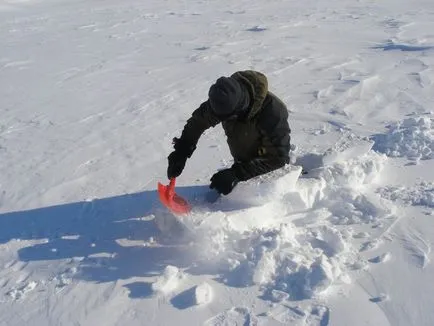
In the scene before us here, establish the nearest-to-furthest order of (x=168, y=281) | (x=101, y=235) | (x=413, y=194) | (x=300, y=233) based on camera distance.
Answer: (x=168, y=281) < (x=300, y=233) < (x=101, y=235) < (x=413, y=194)

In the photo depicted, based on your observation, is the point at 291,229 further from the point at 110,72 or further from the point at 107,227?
the point at 110,72

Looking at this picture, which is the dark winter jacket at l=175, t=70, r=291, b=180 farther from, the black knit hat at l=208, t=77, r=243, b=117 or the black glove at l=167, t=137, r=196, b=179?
the black knit hat at l=208, t=77, r=243, b=117

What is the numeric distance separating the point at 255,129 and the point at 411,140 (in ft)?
4.90

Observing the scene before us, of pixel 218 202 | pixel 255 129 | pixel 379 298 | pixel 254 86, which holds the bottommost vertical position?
pixel 379 298

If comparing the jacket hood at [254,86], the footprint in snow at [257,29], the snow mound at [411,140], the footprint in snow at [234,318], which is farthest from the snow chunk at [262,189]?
the footprint in snow at [257,29]

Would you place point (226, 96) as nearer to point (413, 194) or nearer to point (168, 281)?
point (168, 281)

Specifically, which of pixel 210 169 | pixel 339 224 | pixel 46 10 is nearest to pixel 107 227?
pixel 210 169

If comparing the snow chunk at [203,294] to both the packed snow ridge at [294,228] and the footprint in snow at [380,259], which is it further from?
the footprint in snow at [380,259]

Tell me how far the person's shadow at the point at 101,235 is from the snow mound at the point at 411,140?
1.43 metres

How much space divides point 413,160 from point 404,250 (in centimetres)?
109

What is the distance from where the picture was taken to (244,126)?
8.87 ft

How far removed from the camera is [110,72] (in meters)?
6.14

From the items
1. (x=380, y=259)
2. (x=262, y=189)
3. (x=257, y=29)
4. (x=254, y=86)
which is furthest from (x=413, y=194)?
(x=257, y=29)

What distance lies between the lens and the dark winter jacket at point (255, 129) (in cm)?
253
